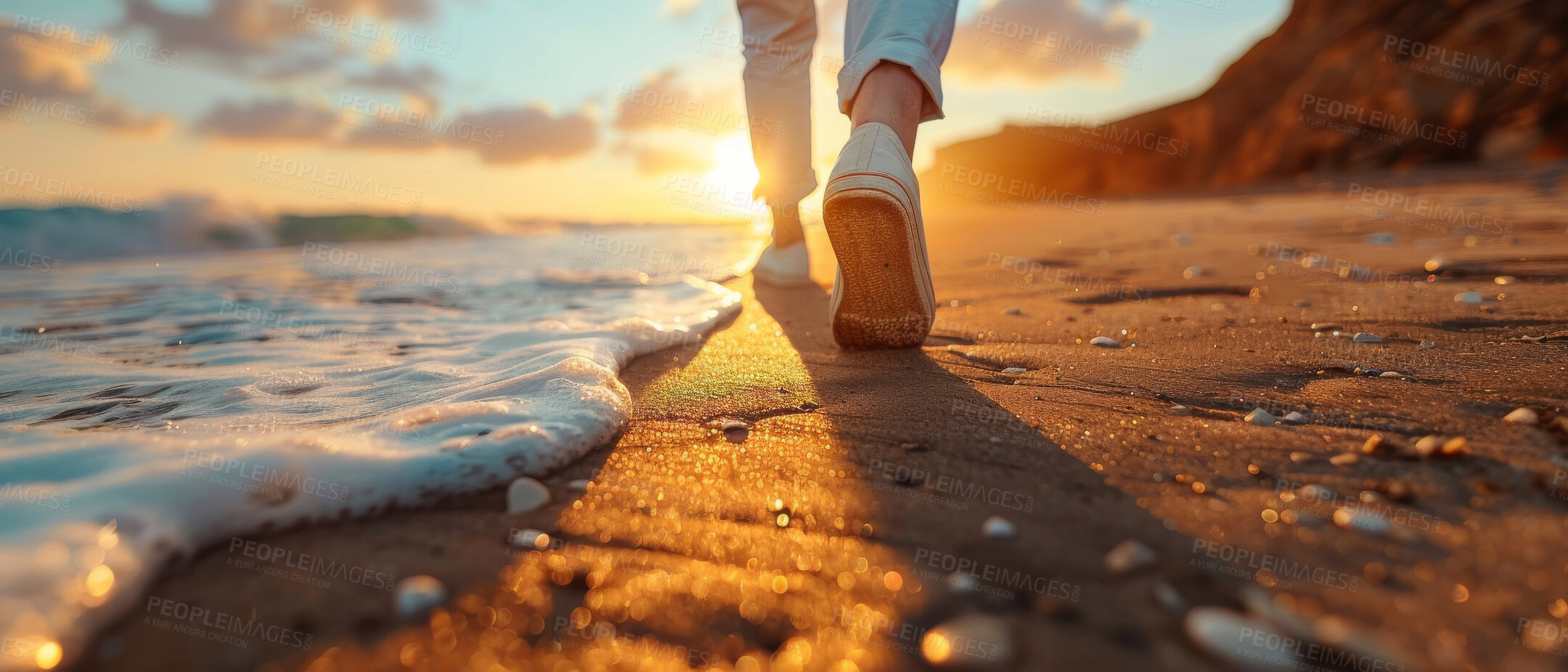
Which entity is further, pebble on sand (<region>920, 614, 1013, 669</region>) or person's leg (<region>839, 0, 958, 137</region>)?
person's leg (<region>839, 0, 958, 137</region>)

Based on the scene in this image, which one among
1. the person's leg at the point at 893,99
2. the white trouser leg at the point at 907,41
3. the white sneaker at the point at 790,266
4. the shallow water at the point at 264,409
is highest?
the white trouser leg at the point at 907,41

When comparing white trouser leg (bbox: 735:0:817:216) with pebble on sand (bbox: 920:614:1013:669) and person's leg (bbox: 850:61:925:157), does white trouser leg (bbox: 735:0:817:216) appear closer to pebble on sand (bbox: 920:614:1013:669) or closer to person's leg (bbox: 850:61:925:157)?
person's leg (bbox: 850:61:925:157)

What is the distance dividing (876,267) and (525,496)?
105 centimetres

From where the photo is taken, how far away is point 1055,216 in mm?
10109

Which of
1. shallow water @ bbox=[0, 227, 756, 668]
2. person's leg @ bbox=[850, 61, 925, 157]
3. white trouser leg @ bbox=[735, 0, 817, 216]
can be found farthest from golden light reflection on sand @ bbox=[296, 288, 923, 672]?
white trouser leg @ bbox=[735, 0, 817, 216]

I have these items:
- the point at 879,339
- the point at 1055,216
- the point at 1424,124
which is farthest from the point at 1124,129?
the point at 879,339

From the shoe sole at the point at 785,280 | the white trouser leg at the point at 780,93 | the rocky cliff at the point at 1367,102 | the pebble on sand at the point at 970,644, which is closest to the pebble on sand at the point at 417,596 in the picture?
the pebble on sand at the point at 970,644

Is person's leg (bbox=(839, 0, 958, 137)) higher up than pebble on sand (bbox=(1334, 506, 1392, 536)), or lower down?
A: higher up

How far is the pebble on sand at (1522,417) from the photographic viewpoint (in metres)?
1.14

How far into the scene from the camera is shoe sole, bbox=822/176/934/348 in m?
1.66

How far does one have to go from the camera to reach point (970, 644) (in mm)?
696

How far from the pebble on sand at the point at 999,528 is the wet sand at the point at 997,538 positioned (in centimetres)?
1

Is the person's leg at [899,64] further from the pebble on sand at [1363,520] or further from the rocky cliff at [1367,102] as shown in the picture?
the rocky cliff at [1367,102]

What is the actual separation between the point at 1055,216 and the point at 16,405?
34.4 ft
